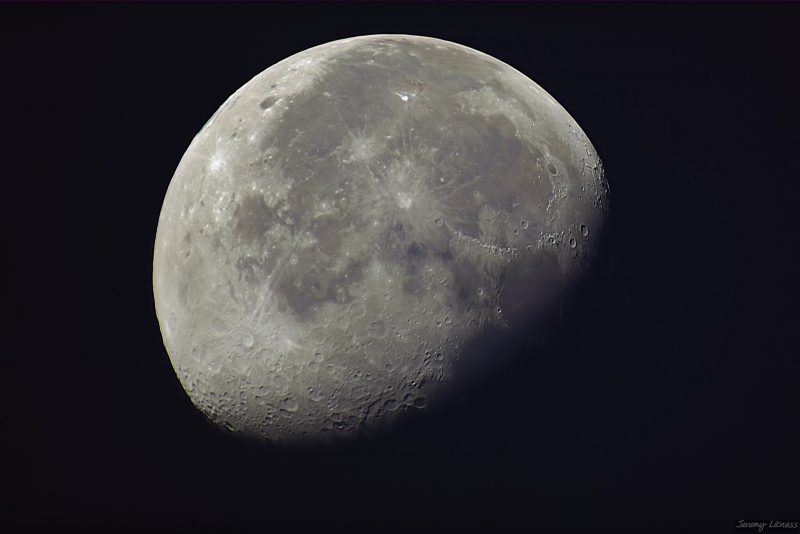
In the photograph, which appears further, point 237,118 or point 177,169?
point 177,169

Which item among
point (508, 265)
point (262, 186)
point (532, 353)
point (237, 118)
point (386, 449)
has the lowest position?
point (386, 449)

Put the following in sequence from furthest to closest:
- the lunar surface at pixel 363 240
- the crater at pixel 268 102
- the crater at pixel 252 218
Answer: the crater at pixel 268 102, the crater at pixel 252 218, the lunar surface at pixel 363 240

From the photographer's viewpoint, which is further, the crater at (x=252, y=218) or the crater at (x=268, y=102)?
the crater at (x=268, y=102)

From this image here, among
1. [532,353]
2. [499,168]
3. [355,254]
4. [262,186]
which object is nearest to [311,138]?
[262,186]

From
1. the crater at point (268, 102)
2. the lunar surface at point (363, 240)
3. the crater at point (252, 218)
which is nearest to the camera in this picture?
the lunar surface at point (363, 240)

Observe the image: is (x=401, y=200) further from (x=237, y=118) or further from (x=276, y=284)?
(x=237, y=118)

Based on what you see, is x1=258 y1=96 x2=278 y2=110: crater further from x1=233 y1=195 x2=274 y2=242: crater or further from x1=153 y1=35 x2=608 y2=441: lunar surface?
x1=233 y1=195 x2=274 y2=242: crater

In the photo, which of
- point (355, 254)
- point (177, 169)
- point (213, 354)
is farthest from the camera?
point (177, 169)

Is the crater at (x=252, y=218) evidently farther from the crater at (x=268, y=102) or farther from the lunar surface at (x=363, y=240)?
the crater at (x=268, y=102)

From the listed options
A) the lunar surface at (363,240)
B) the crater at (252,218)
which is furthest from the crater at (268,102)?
the crater at (252,218)
